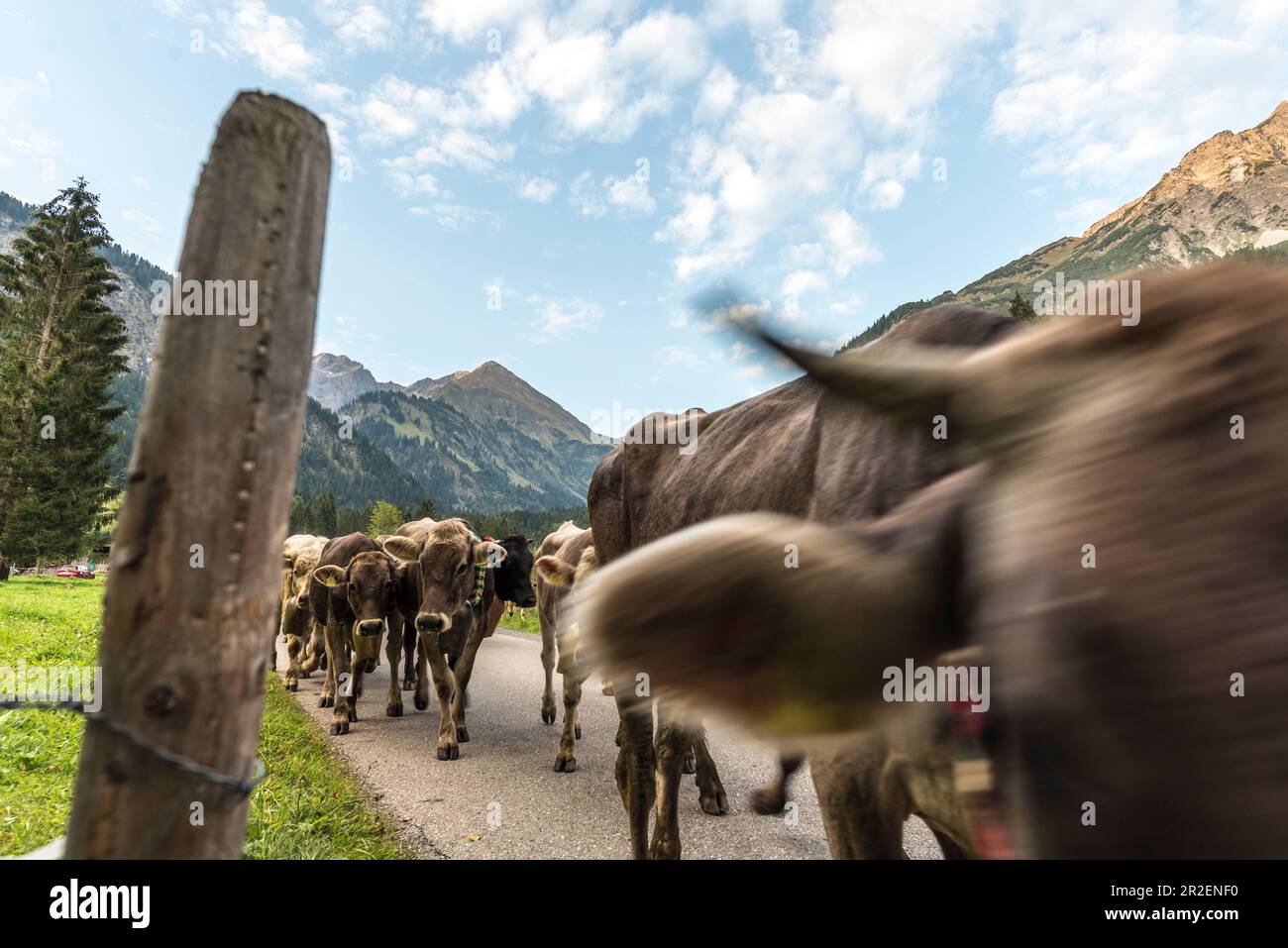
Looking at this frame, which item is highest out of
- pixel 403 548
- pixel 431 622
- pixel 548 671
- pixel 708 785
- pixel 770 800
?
pixel 403 548

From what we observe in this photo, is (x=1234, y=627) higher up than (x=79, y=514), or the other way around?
(x=79, y=514)

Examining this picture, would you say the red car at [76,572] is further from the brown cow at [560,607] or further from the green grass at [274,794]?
the brown cow at [560,607]

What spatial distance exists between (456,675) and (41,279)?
37.0 m

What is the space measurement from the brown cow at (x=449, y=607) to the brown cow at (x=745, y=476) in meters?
2.66

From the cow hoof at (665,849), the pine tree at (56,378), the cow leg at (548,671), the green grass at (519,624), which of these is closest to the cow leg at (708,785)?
the cow hoof at (665,849)

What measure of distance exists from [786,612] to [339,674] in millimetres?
7716

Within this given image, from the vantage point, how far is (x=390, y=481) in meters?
182

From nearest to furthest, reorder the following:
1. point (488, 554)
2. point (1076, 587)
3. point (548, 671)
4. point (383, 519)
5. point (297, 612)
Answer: point (1076, 587) → point (488, 554) → point (548, 671) → point (297, 612) → point (383, 519)

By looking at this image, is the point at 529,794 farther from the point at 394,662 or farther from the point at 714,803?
the point at 394,662

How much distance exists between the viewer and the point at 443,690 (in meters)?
6.64

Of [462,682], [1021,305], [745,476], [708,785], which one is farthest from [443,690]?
[1021,305]

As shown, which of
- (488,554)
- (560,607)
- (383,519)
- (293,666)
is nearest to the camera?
(560,607)
